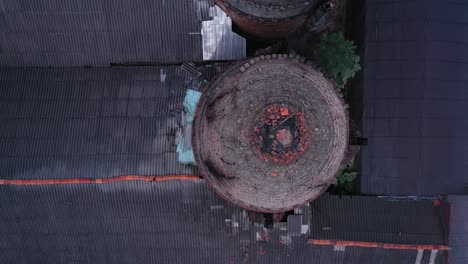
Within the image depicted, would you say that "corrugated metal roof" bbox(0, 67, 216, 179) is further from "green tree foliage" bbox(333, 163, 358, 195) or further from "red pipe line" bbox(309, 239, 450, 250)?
"green tree foliage" bbox(333, 163, 358, 195)

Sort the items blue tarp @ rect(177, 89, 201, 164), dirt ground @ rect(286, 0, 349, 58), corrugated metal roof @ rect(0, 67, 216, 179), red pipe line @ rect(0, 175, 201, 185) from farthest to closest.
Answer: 1. dirt ground @ rect(286, 0, 349, 58)
2. corrugated metal roof @ rect(0, 67, 216, 179)
3. red pipe line @ rect(0, 175, 201, 185)
4. blue tarp @ rect(177, 89, 201, 164)

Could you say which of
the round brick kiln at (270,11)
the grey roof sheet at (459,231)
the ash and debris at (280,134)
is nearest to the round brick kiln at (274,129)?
the ash and debris at (280,134)

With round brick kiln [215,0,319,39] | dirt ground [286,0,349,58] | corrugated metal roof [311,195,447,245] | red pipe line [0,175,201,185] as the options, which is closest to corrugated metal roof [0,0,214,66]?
round brick kiln [215,0,319,39]

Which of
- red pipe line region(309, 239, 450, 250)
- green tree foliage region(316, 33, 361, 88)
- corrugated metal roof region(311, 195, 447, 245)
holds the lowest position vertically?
red pipe line region(309, 239, 450, 250)

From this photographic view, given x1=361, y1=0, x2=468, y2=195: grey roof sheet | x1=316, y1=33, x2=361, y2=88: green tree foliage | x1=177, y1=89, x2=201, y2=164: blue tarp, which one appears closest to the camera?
x1=177, y1=89, x2=201, y2=164: blue tarp

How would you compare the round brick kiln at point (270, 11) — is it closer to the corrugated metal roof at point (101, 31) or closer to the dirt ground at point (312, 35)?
the corrugated metal roof at point (101, 31)

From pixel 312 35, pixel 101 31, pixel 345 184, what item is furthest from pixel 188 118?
pixel 312 35
